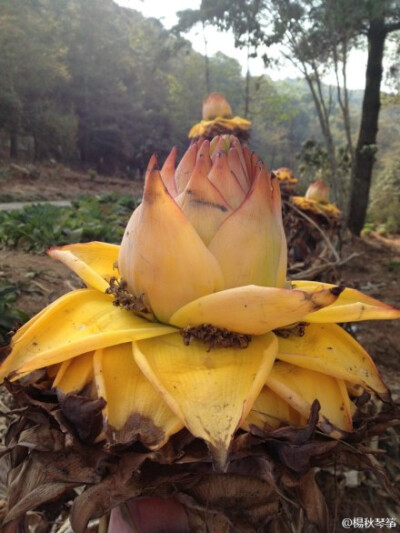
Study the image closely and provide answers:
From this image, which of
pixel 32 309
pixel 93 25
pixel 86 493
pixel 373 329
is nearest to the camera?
pixel 86 493

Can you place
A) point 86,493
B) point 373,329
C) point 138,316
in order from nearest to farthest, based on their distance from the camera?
point 86,493
point 138,316
point 373,329

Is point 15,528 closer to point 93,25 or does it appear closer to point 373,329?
point 373,329

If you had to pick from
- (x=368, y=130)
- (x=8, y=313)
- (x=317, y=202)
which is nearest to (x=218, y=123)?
(x=317, y=202)

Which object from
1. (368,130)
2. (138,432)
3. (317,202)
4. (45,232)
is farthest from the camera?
(368,130)

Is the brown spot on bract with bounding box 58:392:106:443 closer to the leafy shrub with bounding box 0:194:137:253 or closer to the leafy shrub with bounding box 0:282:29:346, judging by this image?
the leafy shrub with bounding box 0:282:29:346

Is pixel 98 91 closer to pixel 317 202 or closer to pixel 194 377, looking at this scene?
pixel 317 202

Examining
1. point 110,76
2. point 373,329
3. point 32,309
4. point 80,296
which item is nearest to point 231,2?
point 373,329

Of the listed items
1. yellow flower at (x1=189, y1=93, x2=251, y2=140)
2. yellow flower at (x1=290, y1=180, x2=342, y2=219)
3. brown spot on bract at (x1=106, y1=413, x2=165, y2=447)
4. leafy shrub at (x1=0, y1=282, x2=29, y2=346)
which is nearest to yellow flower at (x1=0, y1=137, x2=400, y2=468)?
brown spot on bract at (x1=106, y1=413, x2=165, y2=447)
